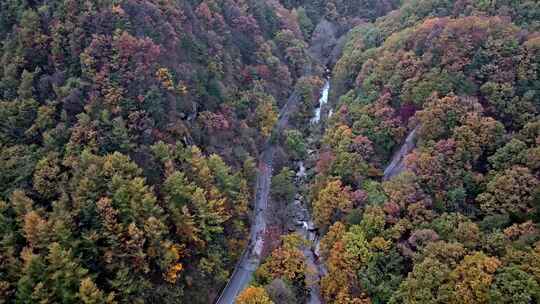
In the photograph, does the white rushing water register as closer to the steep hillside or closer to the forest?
the forest

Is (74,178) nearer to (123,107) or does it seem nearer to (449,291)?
(123,107)

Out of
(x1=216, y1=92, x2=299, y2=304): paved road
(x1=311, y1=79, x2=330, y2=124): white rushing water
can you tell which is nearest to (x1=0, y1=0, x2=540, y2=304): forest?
(x1=216, y1=92, x2=299, y2=304): paved road

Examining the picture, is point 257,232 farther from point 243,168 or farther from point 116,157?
point 116,157

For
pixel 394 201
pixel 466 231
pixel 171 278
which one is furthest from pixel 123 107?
pixel 466 231

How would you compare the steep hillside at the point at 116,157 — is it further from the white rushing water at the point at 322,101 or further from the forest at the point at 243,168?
the white rushing water at the point at 322,101

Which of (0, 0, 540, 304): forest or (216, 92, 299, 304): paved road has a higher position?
(0, 0, 540, 304): forest

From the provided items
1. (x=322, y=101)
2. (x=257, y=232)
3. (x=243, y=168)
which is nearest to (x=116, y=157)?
(x=243, y=168)
